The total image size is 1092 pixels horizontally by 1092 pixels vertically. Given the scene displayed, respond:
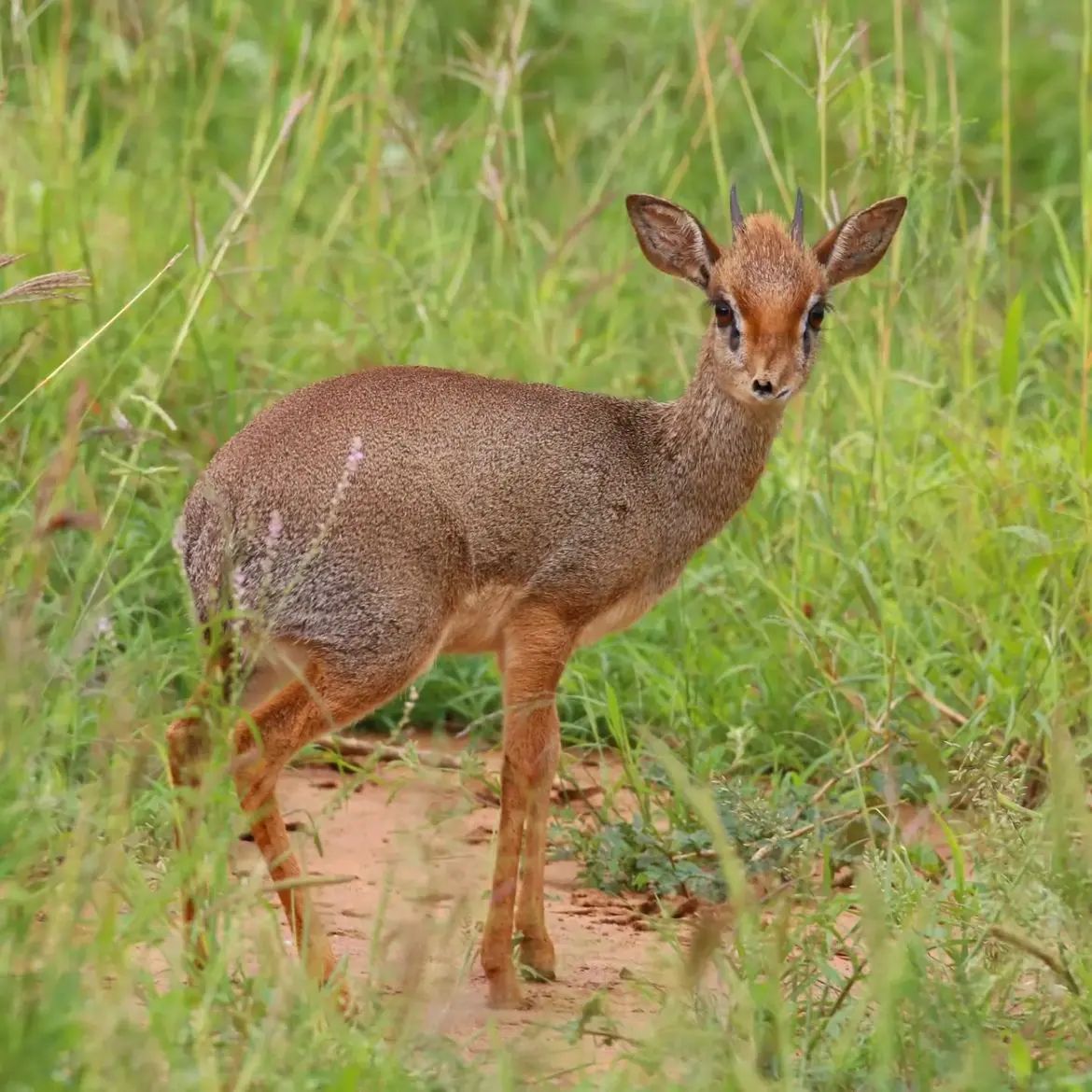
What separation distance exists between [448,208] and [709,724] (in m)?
3.17

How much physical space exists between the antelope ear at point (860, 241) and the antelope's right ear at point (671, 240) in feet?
0.87

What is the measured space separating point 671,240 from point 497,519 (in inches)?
38.1

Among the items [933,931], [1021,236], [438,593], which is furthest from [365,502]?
[1021,236]

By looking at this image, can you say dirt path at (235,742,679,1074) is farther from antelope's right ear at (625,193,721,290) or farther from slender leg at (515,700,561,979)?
antelope's right ear at (625,193,721,290)

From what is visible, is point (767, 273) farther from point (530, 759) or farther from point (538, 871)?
point (538, 871)

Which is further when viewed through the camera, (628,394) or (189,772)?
(628,394)

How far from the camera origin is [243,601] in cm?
412

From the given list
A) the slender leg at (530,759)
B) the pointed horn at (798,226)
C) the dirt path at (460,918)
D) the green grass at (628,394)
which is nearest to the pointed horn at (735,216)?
the pointed horn at (798,226)

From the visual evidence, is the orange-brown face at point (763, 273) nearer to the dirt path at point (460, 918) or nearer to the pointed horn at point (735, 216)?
the pointed horn at point (735, 216)

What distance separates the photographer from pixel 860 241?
5.04 meters

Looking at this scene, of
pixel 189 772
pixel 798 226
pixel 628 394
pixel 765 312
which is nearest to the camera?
pixel 189 772

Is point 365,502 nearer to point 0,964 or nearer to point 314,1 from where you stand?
point 0,964

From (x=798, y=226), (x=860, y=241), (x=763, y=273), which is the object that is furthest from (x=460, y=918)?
(x=860, y=241)

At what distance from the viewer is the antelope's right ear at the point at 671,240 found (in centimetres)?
498
